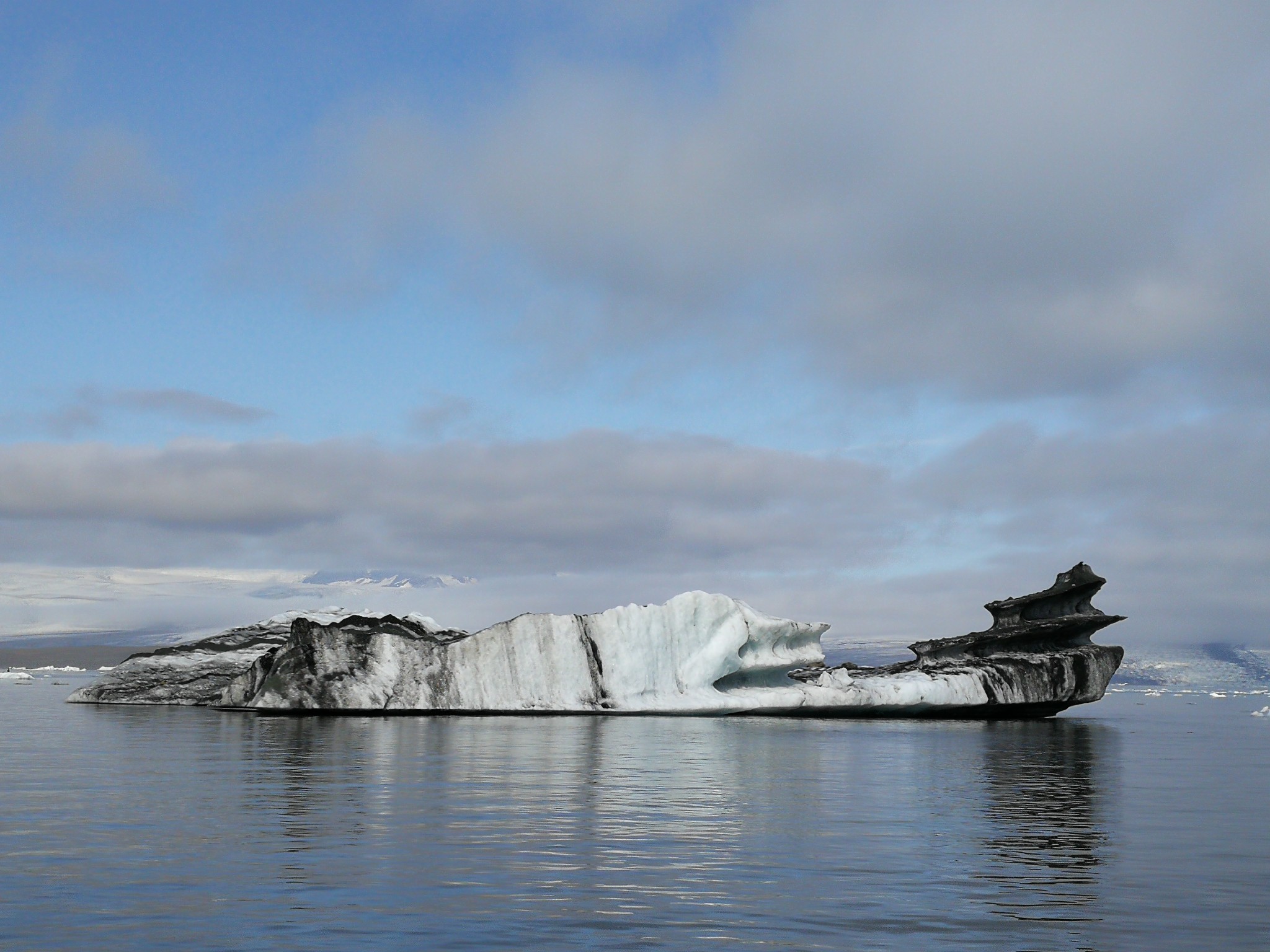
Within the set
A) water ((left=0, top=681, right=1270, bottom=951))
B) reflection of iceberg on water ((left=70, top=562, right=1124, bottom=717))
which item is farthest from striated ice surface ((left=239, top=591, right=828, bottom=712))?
water ((left=0, top=681, right=1270, bottom=951))

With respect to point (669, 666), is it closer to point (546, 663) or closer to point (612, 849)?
point (546, 663)

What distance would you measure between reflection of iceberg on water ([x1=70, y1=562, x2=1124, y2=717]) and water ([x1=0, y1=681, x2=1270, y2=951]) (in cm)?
1178

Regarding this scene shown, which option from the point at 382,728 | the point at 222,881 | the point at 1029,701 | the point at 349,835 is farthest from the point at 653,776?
the point at 1029,701

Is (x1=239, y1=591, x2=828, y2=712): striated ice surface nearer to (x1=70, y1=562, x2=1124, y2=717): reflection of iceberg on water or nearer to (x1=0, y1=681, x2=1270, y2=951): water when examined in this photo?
(x1=70, y1=562, x2=1124, y2=717): reflection of iceberg on water

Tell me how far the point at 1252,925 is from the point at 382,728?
26.2 m

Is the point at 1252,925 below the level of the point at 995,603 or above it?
below

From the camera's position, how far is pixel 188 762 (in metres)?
22.4

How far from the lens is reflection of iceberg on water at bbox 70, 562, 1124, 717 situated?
39250 millimetres

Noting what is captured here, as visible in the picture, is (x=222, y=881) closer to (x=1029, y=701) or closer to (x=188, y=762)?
(x=188, y=762)

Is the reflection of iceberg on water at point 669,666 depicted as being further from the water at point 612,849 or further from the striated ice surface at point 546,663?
the water at point 612,849

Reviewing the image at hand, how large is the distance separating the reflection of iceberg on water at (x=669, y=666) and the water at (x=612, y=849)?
11.8 meters

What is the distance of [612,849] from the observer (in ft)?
42.3

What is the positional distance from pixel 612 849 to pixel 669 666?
28.1 m

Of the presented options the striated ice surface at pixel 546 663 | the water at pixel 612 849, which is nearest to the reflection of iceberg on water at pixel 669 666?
the striated ice surface at pixel 546 663
